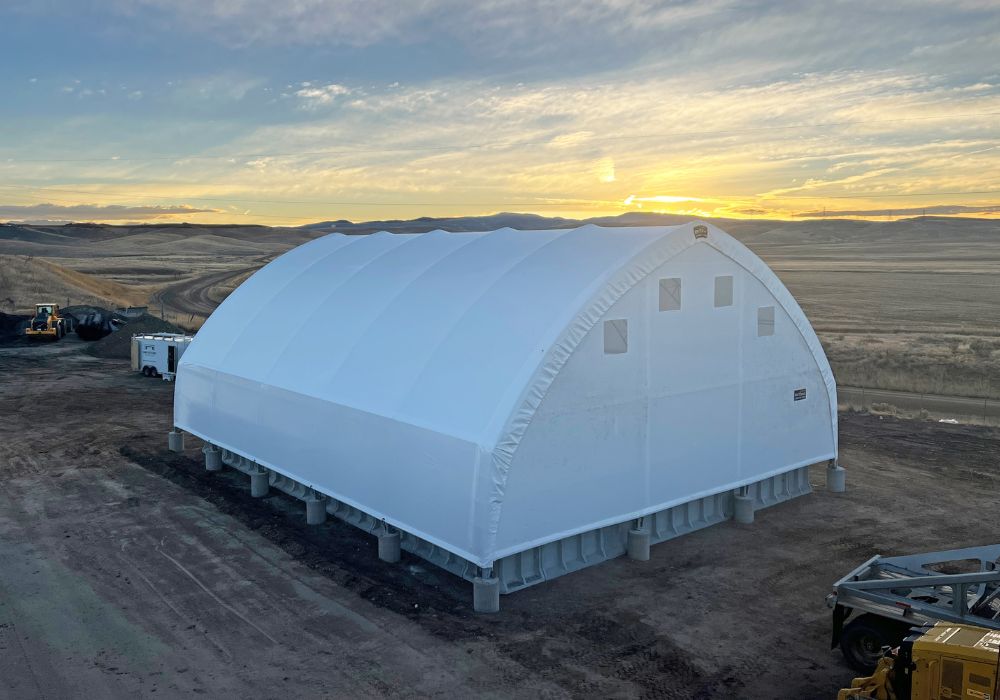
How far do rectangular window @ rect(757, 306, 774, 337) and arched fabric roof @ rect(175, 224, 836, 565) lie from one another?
0.41m

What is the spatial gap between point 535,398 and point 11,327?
47002 millimetres

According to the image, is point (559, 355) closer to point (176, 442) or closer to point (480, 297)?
point (480, 297)

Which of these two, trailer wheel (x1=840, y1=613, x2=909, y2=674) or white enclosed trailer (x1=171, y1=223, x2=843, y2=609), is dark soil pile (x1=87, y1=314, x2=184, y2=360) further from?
trailer wheel (x1=840, y1=613, x2=909, y2=674)

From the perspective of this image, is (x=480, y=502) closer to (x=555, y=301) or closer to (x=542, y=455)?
(x=542, y=455)

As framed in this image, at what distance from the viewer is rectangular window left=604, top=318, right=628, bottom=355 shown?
1460 cm

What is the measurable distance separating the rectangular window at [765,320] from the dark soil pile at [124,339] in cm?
3393

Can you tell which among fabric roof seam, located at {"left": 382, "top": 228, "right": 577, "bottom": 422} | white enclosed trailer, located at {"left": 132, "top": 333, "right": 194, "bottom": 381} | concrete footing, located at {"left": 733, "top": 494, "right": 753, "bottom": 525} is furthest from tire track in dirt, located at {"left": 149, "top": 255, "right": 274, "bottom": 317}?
concrete footing, located at {"left": 733, "top": 494, "right": 753, "bottom": 525}

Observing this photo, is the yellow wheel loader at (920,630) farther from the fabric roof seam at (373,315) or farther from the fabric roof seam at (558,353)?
the fabric roof seam at (373,315)

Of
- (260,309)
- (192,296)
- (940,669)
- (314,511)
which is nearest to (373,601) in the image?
(314,511)

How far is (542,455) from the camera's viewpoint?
44.8 ft

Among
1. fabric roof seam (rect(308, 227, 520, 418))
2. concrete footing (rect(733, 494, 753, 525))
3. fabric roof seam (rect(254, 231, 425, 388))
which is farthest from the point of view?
fabric roof seam (rect(254, 231, 425, 388))

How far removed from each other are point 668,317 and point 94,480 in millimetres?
14674

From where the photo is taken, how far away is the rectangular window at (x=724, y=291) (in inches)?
659

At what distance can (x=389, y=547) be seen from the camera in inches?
580
